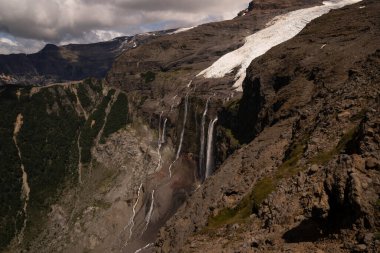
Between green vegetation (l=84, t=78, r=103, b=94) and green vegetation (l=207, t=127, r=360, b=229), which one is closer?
green vegetation (l=207, t=127, r=360, b=229)

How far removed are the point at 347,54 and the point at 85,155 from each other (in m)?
99.6

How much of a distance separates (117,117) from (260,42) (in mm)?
60840

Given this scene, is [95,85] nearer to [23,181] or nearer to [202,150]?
[23,181]

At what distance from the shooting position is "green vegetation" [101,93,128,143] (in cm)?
15112

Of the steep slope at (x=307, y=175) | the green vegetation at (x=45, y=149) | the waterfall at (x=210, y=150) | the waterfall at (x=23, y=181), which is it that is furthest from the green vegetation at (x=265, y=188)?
the waterfall at (x=23, y=181)

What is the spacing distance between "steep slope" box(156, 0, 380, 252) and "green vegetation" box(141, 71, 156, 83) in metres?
88.5

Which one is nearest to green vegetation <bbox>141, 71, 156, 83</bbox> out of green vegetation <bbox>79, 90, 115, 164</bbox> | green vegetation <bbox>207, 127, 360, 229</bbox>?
green vegetation <bbox>79, 90, 115, 164</bbox>

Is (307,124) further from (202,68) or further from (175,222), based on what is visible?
(202,68)

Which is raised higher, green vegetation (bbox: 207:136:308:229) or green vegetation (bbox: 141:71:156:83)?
green vegetation (bbox: 141:71:156:83)

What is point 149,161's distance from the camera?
422 feet

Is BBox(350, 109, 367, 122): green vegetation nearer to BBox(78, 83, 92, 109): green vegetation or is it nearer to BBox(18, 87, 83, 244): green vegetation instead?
BBox(18, 87, 83, 244): green vegetation

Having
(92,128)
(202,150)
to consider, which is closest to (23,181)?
(92,128)

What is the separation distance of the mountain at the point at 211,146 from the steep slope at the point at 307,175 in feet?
0.43

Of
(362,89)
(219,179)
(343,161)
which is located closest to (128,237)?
(219,179)
